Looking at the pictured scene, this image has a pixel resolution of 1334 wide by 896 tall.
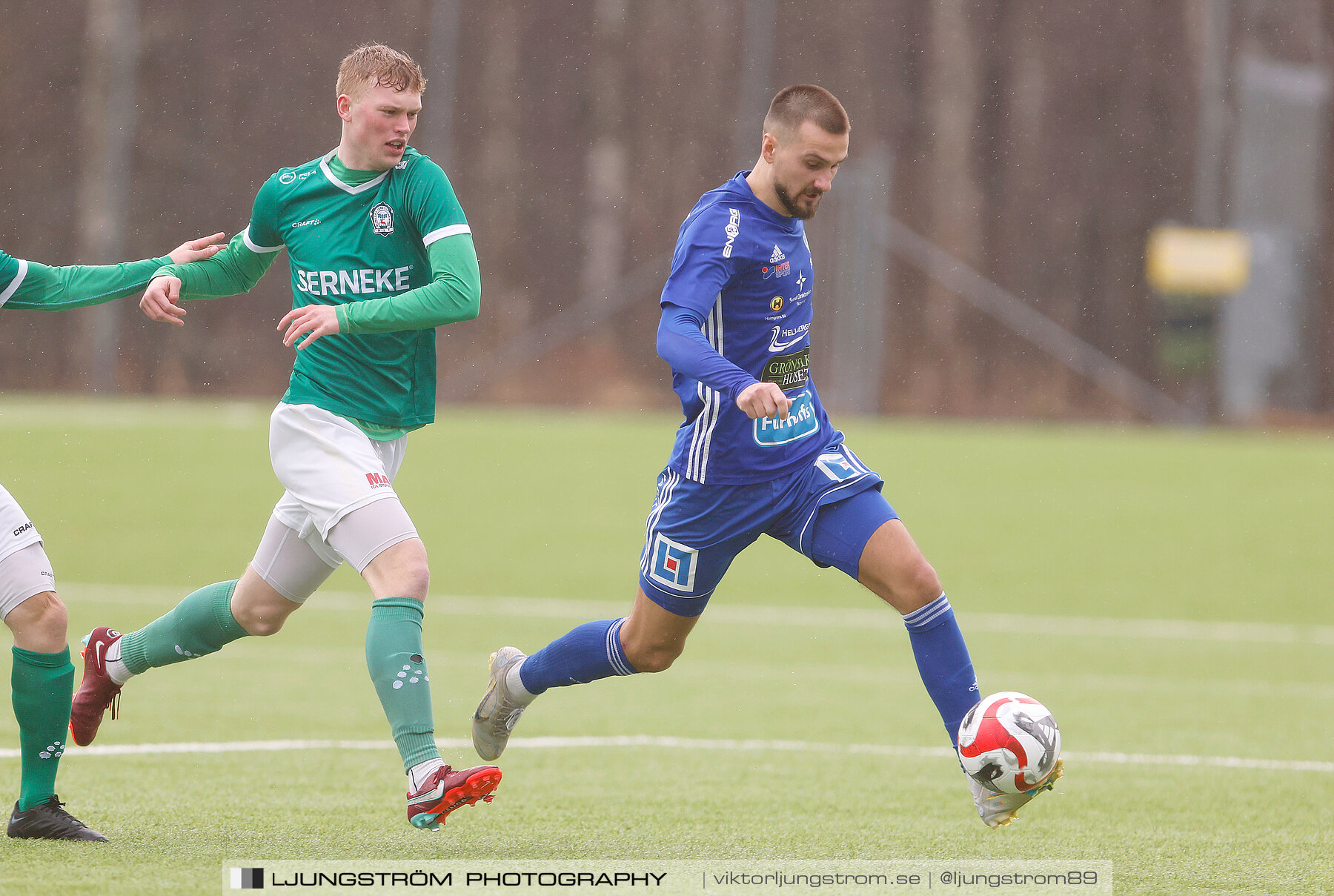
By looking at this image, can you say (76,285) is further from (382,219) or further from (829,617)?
(829,617)

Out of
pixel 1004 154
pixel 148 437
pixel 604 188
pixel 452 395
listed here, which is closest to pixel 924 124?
pixel 1004 154

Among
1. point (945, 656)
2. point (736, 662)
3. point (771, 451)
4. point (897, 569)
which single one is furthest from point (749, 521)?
point (736, 662)

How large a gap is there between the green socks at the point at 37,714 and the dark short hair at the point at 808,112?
2.65 m

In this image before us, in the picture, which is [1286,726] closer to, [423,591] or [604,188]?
[423,591]

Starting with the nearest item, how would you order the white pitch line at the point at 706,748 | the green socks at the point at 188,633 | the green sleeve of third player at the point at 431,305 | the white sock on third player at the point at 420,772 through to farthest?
the white sock on third player at the point at 420,772
the green sleeve of third player at the point at 431,305
the green socks at the point at 188,633
the white pitch line at the point at 706,748

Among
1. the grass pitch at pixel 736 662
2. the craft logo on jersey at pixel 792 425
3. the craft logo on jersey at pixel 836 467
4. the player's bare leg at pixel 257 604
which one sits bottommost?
the grass pitch at pixel 736 662

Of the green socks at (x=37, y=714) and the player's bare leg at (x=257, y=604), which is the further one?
the player's bare leg at (x=257, y=604)

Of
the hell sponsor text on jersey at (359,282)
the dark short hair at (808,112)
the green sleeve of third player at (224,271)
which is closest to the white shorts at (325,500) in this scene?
the hell sponsor text on jersey at (359,282)

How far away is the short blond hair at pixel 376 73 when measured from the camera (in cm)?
453

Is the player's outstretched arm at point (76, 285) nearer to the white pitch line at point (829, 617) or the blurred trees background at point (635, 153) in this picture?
the white pitch line at point (829, 617)

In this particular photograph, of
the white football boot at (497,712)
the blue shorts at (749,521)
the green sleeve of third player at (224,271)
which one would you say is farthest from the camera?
the white football boot at (497,712)

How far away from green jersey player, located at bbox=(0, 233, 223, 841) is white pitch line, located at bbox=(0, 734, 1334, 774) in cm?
156

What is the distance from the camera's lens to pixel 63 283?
15.2 feet

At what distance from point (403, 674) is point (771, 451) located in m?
1.35
